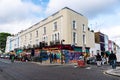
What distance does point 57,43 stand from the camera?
50938 millimetres

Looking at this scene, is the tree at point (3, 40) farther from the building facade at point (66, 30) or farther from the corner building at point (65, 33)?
the corner building at point (65, 33)

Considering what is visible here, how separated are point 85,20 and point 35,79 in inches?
1674

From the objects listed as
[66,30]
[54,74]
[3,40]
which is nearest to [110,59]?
[54,74]

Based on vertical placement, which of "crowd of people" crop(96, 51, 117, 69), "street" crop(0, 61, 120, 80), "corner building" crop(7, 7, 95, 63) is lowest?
Result: "street" crop(0, 61, 120, 80)

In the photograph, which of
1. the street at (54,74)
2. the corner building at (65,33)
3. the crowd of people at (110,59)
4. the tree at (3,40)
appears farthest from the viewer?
the tree at (3,40)

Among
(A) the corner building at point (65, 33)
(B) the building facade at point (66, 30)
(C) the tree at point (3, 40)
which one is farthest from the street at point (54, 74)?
(C) the tree at point (3, 40)

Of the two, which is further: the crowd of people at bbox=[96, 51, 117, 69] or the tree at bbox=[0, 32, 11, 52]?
the tree at bbox=[0, 32, 11, 52]

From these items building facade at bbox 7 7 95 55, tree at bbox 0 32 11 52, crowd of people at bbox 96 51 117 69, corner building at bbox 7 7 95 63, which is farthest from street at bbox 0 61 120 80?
tree at bbox 0 32 11 52

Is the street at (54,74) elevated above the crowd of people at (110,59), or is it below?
below

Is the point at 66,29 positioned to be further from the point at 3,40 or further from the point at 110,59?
the point at 3,40

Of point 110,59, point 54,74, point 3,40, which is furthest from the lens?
point 3,40

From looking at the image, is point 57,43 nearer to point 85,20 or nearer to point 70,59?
point 70,59

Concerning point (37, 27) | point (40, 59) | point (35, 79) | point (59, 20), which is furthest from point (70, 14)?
point (35, 79)

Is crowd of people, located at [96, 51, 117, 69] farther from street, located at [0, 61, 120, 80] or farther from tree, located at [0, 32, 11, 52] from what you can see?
tree, located at [0, 32, 11, 52]
